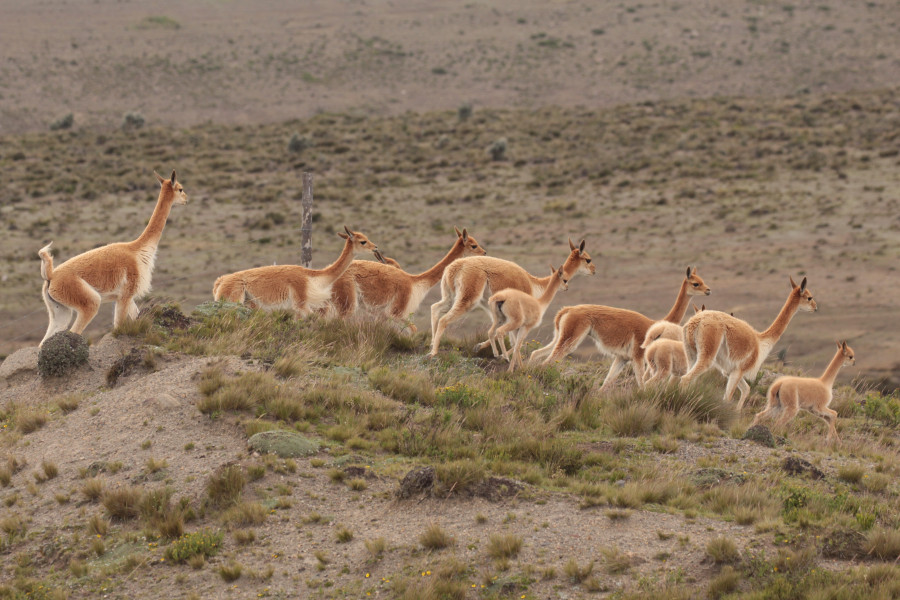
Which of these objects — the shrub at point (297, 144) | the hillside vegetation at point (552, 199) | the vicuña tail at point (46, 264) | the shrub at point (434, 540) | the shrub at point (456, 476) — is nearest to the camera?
the shrub at point (434, 540)

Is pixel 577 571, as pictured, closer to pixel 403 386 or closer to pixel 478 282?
pixel 403 386

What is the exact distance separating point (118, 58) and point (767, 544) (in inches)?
2597

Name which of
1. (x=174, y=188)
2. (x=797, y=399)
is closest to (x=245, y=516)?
(x=174, y=188)

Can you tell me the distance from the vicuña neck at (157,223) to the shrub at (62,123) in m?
43.5

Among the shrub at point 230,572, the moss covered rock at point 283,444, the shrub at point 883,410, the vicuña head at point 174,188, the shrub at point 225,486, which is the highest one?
the vicuña head at point 174,188

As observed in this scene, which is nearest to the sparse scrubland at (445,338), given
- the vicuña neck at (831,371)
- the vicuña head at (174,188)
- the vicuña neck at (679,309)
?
the vicuña neck at (831,371)

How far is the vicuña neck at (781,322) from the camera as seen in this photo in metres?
11.3

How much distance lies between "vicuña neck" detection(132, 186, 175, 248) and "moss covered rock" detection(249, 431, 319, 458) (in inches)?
135

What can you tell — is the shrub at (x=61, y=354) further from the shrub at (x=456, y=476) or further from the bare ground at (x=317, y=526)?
the shrub at (x=456, y=476)

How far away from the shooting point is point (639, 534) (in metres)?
7.39

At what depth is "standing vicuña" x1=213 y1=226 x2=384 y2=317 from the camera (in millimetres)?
11742

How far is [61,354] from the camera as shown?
395 inches

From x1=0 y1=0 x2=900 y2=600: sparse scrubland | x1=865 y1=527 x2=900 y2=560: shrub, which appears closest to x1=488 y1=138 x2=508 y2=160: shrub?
x1=0 y1=0 x2=900 y2=600: sparse scrubland

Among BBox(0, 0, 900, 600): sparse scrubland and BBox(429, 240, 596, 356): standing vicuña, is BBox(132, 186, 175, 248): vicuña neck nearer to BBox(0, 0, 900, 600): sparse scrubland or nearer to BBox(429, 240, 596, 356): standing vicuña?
BBox(0, 0, 900, 600): sparse scrubland
